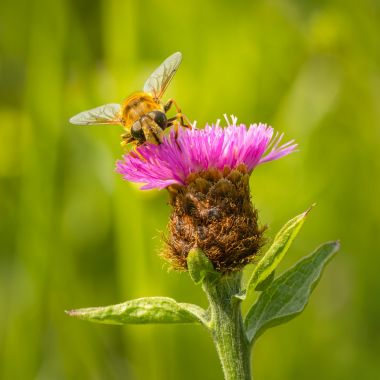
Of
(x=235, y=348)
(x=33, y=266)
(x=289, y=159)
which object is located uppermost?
(x=289, y=159)

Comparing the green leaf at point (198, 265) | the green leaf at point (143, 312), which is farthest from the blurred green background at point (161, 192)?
the green leaf at point (198, 265)

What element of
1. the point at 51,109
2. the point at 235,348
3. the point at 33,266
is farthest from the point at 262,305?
the point at 51,109

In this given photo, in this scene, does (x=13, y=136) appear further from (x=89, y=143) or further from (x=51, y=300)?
(x=51, y=300)

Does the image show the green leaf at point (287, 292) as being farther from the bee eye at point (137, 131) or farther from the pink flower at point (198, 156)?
the bee eye at point (137, 131)

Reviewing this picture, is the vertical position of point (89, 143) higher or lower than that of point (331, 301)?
higher

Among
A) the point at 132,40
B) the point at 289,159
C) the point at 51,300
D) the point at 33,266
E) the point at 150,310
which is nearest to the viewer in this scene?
the point at 150,310

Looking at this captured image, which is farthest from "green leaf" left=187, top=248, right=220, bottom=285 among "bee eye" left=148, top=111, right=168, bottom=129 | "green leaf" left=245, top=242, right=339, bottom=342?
"bee eye" left=148, top=111, right=168, bottom=129

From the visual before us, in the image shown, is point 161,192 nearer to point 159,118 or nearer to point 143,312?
point 159,118

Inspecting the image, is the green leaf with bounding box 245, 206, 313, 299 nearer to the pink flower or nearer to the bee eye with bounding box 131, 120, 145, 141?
the pink flower
